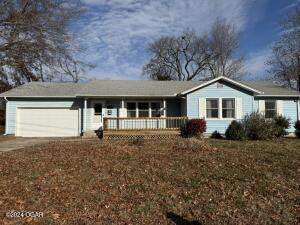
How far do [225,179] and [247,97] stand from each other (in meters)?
12.3

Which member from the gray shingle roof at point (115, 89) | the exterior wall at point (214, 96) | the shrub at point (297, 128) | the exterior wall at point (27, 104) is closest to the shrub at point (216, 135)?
the exterior wall at point (214, 96)

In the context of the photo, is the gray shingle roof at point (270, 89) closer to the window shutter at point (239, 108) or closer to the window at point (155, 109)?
the window shutter at point (239, 108)

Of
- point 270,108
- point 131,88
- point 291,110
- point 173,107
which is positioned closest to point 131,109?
point 131,88

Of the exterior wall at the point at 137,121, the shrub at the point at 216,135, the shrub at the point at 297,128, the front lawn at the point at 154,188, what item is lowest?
the front lawn at the point at 154,188

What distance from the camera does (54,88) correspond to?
71.3 ft

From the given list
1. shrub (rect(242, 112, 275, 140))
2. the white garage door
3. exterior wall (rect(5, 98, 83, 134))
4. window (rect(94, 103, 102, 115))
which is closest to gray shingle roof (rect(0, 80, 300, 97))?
exterior wall (rect(5, 98, 83, 134))

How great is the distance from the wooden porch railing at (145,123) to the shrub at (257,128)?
12.4ft

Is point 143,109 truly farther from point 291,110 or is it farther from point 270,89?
point 291,110

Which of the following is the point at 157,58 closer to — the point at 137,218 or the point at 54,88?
the point at 54,88

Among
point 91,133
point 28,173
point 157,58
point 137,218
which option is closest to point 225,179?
point 137,218

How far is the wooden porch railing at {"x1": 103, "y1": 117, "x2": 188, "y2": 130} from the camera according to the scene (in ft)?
58.7

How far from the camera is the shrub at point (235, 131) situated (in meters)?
16.2

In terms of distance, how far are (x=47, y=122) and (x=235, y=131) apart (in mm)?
12950

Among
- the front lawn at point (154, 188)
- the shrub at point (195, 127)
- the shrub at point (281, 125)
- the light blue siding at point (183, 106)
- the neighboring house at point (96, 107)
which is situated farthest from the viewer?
the neighboring house at point (96, 107)
